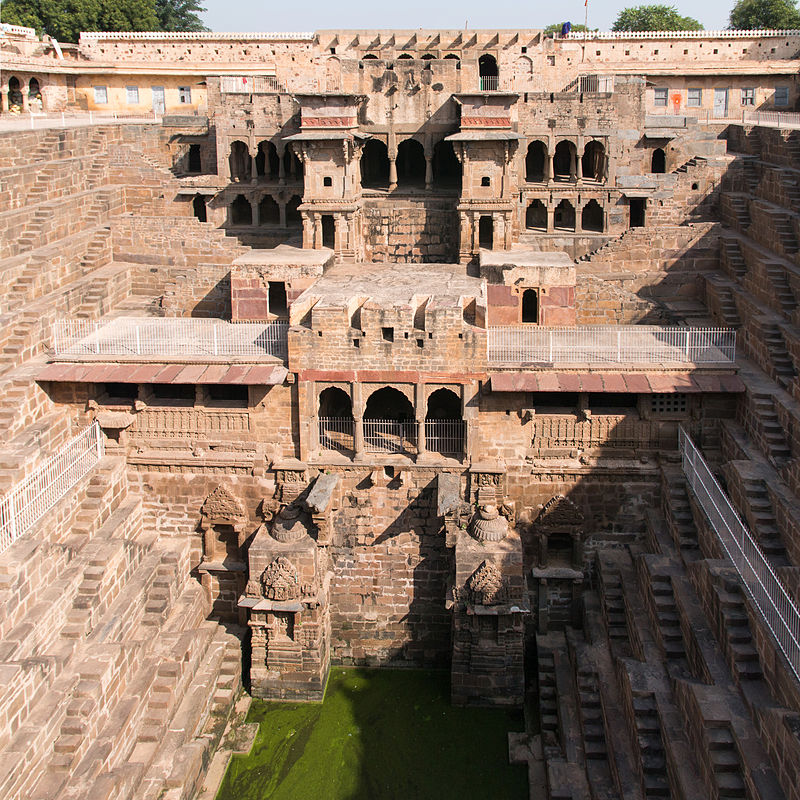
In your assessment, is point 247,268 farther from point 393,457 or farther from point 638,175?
point 638,175

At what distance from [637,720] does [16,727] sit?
11101 millimetres

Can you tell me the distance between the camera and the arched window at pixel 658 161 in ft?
110

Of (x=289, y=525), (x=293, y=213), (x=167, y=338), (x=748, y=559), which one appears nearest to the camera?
(x=748, y=559)

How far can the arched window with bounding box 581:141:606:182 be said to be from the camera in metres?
32.8

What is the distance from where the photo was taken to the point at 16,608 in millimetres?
17984

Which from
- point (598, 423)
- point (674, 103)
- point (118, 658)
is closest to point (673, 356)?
point (598, 423)

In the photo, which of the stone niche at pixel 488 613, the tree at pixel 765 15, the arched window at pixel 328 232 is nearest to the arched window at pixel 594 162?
the arched window at pixel 328 232

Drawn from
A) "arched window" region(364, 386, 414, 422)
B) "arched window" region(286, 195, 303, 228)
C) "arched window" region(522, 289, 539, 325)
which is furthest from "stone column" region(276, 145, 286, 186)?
"arched window" region(522, 289, 539, 325)

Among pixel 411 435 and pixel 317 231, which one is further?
pixel 317 231

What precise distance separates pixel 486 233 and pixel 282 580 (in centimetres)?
1390

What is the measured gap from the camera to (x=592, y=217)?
3309cm

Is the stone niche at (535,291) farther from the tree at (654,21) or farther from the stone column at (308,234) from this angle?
the tree at (654,21)

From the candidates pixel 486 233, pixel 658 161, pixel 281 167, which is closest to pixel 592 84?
pixel 658 161

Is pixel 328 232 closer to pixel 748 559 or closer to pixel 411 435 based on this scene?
pixel 411 435
